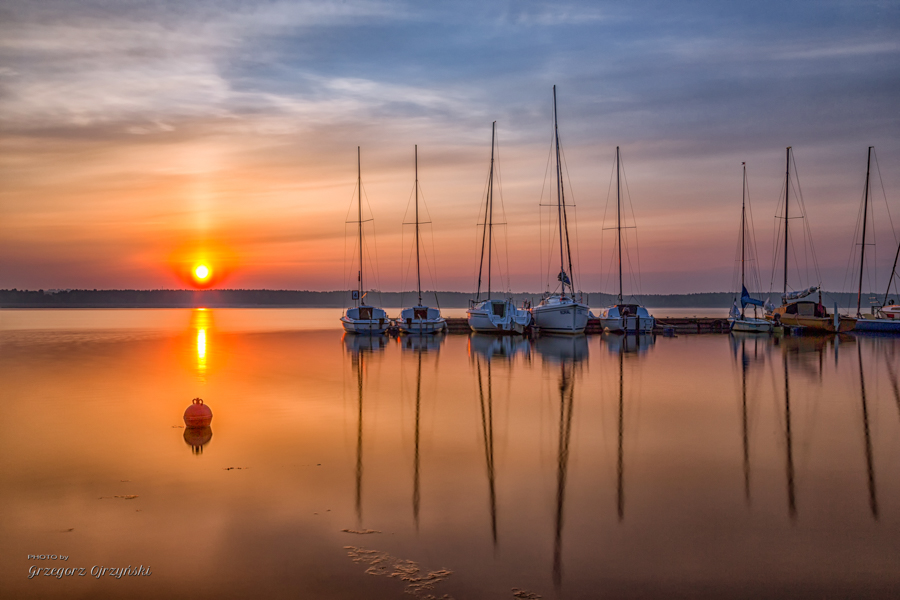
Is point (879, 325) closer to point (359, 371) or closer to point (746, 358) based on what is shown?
point (746, 358)

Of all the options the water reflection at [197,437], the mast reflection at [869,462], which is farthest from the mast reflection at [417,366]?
the mast reflection at [869,462]

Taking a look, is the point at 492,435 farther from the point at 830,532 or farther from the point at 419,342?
the point at 419,342

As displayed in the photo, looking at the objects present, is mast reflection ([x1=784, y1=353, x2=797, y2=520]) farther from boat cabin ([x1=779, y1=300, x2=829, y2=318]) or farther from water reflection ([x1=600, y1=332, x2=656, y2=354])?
boat cabin ([x1=779, y1=300, x2=829, y2=318])

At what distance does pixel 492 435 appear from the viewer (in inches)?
558

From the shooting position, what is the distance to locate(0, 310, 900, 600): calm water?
6816mm

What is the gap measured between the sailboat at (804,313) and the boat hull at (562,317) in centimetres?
1677

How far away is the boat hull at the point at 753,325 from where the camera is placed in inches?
2043

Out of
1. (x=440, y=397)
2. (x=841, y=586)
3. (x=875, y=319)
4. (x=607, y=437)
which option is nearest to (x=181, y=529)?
(x=841, y=586)

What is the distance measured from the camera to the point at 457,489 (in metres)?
9.98

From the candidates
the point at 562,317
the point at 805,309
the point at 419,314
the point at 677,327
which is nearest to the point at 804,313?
the point at 805,309

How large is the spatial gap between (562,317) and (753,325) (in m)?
16.2

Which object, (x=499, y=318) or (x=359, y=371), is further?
(x=499, y=318)

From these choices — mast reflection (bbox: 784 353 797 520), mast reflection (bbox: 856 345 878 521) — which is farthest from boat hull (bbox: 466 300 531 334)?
mast reflection (bbox: 856 345 878 521)

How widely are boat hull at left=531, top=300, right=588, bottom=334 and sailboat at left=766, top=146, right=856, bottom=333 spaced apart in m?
16.8
